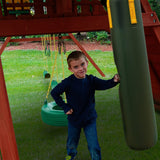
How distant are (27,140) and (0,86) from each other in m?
1.68

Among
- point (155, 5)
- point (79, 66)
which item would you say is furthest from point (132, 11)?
point (155, 5)

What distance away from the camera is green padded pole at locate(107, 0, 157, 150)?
90 cm

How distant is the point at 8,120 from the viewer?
1945mm

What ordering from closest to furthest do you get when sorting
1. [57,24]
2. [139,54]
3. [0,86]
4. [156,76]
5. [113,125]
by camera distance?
[139,54] → [0,86] → [57,24] → [113,125] → [156,76]

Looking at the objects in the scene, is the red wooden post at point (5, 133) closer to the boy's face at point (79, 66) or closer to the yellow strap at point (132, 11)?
the boy's face at point (79, 66)

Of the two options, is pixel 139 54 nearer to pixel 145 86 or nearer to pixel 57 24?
pixel 145 86

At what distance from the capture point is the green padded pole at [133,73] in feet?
2.94

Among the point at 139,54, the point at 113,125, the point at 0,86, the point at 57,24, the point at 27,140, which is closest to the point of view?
the point at 139,54

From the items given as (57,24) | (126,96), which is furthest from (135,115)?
(57,24)

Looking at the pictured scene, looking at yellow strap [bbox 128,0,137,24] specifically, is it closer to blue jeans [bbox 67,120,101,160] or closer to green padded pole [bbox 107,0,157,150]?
green padded pole [bbox 107,0,157,150]

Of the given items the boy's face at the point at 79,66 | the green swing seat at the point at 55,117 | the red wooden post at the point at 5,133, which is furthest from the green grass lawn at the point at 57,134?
the boy's face at the point at 79,66

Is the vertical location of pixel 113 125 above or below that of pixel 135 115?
below

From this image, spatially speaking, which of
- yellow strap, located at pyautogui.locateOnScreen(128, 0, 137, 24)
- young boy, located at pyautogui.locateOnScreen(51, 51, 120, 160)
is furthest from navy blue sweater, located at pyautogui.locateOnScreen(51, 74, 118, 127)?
yellow strap, located at pyautogui.locateOnScreen(128, 0, 137, 24)

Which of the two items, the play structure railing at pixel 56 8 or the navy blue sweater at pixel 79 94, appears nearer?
the navy blue sweater at pixel 79 94
